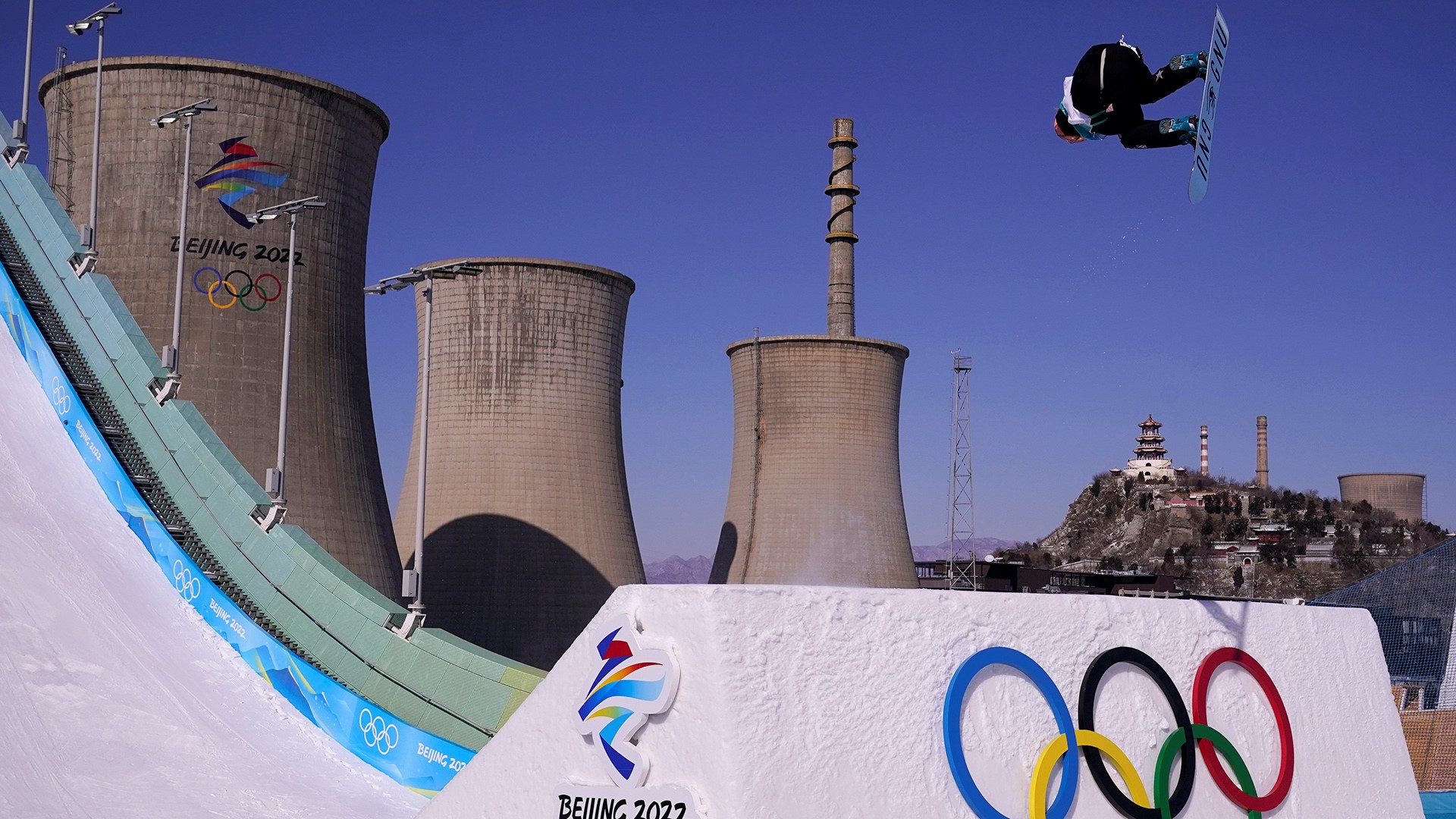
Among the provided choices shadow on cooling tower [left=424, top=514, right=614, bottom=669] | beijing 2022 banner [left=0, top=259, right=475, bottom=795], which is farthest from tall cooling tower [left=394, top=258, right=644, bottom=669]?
beijing 2022 banner [left=0, top=259, right=475, bottom=795]

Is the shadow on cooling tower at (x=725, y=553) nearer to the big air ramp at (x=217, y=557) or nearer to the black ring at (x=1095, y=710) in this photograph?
the big air ramp at (x=217, y=557)

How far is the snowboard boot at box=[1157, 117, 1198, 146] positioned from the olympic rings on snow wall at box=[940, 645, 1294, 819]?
284cm

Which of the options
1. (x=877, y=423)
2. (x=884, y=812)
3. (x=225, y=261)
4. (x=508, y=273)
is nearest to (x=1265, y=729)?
(x=884, y=812)

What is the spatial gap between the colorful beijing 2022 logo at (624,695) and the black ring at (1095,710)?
6.20 ft

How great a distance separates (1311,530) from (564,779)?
246 feet

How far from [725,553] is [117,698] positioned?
25.6 meters

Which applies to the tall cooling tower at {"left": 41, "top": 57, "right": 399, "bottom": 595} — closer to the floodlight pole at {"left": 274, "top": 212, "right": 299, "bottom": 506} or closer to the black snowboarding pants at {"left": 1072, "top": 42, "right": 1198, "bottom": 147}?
the floodlight pole at {"left": 274, "top": 212, "right": 299, "bottom": 506}

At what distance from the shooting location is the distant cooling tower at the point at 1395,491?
7662 cm

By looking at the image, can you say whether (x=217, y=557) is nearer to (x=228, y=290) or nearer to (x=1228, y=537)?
(x=228, y=290)

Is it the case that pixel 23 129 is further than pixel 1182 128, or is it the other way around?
pixel 23 129

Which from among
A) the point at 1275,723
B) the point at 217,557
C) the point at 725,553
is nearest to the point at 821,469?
the point at 725,553

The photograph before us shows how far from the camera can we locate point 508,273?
84.2ft

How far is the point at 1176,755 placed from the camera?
5.79m

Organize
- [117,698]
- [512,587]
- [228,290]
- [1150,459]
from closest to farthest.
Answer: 1. [117,698]
2. [228,290]
3. [512,587]
4. [1150,459]
